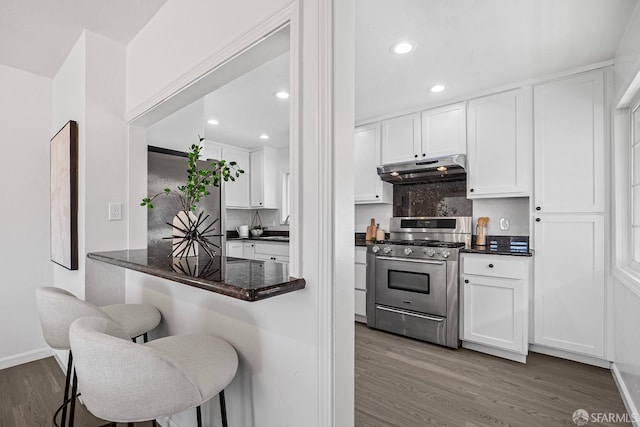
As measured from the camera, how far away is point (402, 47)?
221 centimetres

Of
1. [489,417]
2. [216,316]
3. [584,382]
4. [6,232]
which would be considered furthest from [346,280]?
[6,232]

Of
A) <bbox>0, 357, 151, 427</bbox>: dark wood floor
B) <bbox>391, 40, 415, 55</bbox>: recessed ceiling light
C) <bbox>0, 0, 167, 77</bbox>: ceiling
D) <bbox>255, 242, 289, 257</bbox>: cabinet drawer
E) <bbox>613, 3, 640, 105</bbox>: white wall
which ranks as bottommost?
<bbox>0, 357, 151, 427</bbox>: dark wood floor

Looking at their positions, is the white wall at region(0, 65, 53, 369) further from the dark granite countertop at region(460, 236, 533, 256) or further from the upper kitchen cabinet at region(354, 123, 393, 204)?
the dark granite countertop at region(460, 236, 533, 256)

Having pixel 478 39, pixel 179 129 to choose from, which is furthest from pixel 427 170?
pixel 179 129

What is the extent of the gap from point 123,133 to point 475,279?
3038mm

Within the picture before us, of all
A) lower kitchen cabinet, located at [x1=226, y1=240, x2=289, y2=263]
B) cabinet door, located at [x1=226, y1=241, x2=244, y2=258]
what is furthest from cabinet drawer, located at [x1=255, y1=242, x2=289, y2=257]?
cabinet door, located at [x1=226, y1=241, x2=244, y2=258]

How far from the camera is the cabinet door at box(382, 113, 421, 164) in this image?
346cm

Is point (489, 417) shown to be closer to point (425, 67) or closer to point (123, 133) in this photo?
point (425, 67)

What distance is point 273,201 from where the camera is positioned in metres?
5.09

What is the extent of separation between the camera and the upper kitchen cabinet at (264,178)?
16.3 feet

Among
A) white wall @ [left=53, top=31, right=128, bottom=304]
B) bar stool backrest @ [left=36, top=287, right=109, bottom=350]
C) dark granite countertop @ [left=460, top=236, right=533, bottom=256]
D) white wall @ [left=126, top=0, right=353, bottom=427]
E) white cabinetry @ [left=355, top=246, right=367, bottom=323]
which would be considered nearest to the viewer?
white wall @ [left=126, top=0, right=353, bottom=427]

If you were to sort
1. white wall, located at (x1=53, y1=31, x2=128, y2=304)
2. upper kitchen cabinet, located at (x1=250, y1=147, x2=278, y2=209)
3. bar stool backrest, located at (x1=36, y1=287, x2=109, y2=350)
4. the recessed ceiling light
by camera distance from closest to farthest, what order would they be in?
bar stool backrest, located at (x1=36, y1=287, x2=109, y2=350) < white wall, located at (x1=53, y1=31, x2=128, y2=304) < the recessed ceiling light < upper kitchen cabinet, located at (x1=250, y1=147, x2=278, y2=209)

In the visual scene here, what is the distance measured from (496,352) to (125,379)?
2.85m

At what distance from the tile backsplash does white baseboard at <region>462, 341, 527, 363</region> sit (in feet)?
4.37
